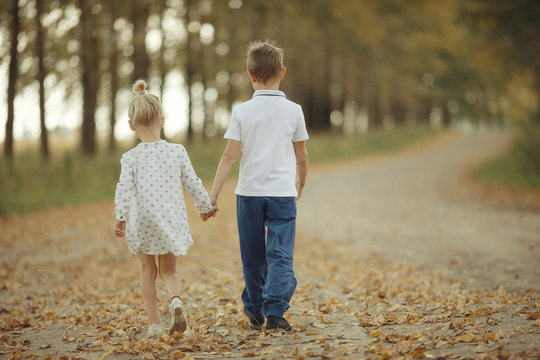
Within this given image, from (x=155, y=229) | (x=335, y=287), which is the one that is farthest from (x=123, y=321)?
(x=335, y=287)

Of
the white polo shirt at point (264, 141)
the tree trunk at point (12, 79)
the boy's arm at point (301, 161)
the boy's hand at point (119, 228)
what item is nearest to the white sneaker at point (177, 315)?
the boy's hand at point (119, 228)

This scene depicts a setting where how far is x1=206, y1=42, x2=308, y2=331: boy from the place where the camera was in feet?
13.8

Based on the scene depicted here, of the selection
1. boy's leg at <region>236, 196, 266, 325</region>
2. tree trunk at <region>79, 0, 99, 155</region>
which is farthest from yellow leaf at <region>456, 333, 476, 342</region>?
tree trunk at <region>79, 0, 99, 155</region>

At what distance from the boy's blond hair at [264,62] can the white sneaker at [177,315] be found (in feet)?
5.78

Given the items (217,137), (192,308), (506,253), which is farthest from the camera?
(217,137)

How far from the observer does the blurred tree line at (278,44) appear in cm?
1761

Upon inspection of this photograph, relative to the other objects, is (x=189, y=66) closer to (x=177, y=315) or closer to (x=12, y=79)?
(x=12, y=79)

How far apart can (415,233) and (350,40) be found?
25418 millimetres

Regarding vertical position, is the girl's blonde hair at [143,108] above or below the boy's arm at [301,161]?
above

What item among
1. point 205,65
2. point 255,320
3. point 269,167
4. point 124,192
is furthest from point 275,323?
point 205,65

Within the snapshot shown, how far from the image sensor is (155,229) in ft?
13.8

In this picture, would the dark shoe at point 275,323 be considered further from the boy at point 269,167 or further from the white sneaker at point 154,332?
the white sneaker at point 154,332

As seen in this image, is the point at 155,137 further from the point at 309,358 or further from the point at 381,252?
the point at 381,252

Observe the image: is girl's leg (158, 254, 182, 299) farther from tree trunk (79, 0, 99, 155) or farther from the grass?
tree trunk (79, 0, 99, 155)
